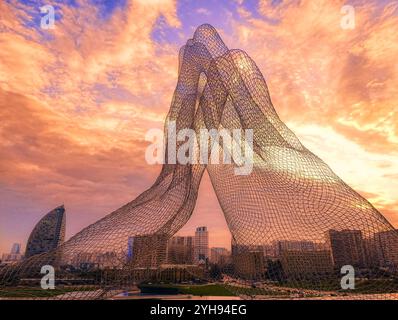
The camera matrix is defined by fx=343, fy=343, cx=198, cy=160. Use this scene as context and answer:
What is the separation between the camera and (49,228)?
215 ft

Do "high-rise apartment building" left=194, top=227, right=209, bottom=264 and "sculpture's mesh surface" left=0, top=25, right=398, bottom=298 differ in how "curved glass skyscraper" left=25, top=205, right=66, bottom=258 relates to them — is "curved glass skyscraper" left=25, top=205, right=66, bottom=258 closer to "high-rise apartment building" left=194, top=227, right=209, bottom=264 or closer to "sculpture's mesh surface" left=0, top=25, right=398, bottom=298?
"high-rise apartment building" left=194, top=227, right=209, bottom=264

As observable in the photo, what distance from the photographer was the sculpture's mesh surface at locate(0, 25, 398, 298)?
1405 centimetres

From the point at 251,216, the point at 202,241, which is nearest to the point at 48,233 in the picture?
the point at 202,241

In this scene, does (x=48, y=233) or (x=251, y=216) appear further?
(x=48, y=233)

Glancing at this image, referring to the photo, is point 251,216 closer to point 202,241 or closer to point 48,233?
point 48,233

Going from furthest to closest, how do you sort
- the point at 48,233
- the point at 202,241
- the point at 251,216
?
the point at 202,241 < the point at 48,233 < the point at 251,216

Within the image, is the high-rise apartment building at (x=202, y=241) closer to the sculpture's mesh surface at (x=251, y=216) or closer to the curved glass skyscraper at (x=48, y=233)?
the curved glass skyscraper at (x=48, y=233)

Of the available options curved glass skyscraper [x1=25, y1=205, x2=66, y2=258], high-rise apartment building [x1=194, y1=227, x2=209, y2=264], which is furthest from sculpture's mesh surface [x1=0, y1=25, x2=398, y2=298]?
high-rise apartment building [x1=194, y1=227, x2=209, y2=264]

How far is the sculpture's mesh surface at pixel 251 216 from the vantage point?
1405cm

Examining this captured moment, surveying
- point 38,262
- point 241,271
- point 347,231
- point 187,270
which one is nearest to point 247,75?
point 347,231

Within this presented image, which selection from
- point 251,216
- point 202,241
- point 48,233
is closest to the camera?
point 251,216

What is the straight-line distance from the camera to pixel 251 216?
16.2 meters

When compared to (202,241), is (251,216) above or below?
below
